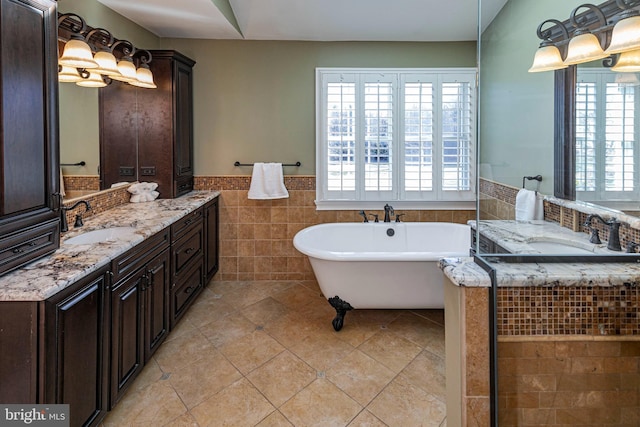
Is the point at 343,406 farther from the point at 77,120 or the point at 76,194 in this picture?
the point at 77,120

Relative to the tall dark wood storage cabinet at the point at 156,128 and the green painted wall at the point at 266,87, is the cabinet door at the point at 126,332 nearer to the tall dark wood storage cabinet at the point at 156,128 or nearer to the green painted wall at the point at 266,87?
the tall dark wood storage cabinet at the point at 156,128

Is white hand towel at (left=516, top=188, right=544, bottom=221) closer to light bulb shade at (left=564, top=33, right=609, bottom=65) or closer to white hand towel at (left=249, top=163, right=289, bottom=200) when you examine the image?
light bulb shade at (left=564, top=33, right=609, bottom=65)

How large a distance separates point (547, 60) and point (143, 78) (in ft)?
9.00

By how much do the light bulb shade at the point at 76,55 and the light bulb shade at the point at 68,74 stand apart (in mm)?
47

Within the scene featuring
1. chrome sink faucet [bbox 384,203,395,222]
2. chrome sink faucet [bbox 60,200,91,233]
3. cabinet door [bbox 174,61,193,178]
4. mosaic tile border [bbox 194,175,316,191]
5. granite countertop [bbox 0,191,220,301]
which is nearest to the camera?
granite countertop [bbox 0,191,220,301]

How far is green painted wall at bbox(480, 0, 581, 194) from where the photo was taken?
5.31ft

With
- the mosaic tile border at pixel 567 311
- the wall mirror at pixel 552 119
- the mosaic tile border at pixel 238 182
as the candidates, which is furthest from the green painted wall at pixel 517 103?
the mosaic tile border at pixel 238 182

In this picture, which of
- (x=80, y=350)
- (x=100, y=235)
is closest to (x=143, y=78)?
(x=100, y=235)

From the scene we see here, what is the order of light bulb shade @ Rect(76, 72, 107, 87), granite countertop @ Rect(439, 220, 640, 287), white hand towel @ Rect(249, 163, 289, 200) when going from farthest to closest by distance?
white hand towel @ Rect(249, 163, 289, 200)
light bulb shade @ Rect(76, 72, 107, 87)
granite countertop @ Rect(439, 220, 640, 287)

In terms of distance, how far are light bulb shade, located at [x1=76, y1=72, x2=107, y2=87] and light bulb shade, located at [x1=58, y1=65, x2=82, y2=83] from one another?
0.18ft

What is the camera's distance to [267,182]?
3.44 metres

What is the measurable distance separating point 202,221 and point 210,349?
3.87ft

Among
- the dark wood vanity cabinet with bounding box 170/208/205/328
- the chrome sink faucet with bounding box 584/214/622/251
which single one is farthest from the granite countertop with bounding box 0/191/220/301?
the chrome sink faucet with bounding box 584/214/622/251

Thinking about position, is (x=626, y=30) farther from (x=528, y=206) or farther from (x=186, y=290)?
(x=186, y=290)
